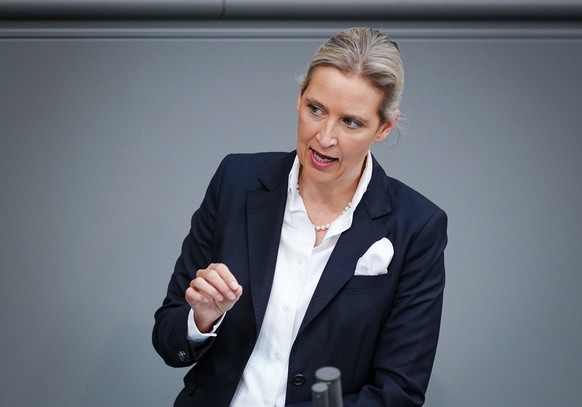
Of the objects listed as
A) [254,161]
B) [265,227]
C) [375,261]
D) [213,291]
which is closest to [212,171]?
[254,161]

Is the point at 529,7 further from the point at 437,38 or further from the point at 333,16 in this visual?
the point at 333,16

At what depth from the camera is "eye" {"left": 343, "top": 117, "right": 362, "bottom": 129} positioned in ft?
7.32

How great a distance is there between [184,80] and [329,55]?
155 cm

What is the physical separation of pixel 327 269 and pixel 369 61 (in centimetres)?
39

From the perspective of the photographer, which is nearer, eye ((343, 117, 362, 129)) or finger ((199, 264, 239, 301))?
finger ((199, 264, 239, 301))

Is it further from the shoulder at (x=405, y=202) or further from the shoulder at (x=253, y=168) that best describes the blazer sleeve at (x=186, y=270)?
the shoulder at (x=405, y=202)

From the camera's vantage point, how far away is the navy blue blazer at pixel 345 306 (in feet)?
7.39

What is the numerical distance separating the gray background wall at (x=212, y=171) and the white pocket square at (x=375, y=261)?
1.05 metres

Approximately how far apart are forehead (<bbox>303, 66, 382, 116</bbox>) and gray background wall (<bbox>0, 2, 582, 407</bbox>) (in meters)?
1.22

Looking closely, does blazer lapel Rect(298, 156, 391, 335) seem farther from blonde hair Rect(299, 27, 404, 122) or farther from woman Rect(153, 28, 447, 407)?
blonde hair Rect(299, 27, 404, 122)

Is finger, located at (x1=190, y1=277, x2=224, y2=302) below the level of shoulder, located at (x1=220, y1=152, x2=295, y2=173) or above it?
below

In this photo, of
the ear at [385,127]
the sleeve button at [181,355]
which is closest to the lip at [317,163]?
the ear at [385,127]

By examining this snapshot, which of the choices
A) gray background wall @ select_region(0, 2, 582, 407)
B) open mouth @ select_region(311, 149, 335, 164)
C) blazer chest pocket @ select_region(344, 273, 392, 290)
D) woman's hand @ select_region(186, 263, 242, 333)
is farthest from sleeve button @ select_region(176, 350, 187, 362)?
gray background wall @ select_region(0, 2, 582, 407)

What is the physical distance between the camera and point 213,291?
6.84 feet
